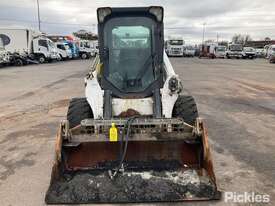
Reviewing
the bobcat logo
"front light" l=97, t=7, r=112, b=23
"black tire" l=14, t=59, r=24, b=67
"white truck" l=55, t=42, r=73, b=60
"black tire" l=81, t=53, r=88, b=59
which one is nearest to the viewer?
"front light" l=97, t=7, r=112, b=23

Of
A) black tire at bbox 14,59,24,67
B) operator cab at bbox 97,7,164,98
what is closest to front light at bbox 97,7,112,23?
operator cab at bbox 97,7,164,98

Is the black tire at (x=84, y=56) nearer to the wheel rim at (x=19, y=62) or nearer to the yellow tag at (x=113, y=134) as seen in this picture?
the wheel rim at (x=19, y=62)

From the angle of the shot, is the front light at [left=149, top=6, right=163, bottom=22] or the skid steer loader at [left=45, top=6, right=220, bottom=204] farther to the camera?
the front light at [left=149, top=6, right=163, bottom=22]

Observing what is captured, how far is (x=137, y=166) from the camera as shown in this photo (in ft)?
17.4

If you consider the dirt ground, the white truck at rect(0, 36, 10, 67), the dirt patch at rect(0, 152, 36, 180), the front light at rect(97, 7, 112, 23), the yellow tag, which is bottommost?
the dirt patch at rect(0, 152, 36, 180)

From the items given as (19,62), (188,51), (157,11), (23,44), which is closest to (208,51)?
(188,51)

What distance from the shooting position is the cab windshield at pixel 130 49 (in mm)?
6402

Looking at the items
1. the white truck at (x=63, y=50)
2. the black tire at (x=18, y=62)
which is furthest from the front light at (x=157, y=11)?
the white truck at (x=63, y=50)

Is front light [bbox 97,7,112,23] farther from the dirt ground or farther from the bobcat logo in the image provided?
the bobcat logo

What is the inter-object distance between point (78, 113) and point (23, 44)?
32.1 meters

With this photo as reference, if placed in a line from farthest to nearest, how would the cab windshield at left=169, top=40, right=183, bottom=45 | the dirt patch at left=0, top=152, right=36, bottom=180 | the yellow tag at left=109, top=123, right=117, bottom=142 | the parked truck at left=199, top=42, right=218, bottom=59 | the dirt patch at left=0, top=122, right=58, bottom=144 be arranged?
the parked truck at left=199, top=42, right=218, bottom=59 < the cab windshield at left=169, top=40, right=183, bottom=45 < the dirt patch at left=0, top=122, right=58, bottom=144 < the dirt patch at left=0, top=152, right=36, bottom=180 < the yellow tag at left=109, top=123, right=117, bottom=142

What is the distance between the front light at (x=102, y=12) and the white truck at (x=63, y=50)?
126 ft

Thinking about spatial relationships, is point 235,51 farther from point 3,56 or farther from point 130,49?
point 130,49

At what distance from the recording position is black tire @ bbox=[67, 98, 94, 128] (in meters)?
6.16
